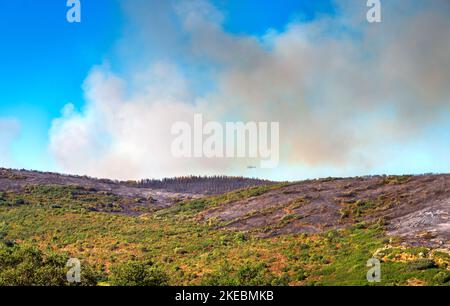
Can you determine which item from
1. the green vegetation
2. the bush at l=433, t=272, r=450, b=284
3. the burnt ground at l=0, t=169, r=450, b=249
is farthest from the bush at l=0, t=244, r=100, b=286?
the burnt ground at l=0, t=169, r=450, b=249

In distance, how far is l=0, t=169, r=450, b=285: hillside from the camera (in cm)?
4375

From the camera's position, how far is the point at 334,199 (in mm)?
79125

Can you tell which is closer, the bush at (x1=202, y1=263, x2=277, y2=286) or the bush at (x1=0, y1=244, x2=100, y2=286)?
the bush at (x1=0, y1=244, x2=100, y2=286)

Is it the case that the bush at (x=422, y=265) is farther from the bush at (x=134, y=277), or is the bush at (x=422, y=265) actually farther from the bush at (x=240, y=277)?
the bush at (x=134, y=277)

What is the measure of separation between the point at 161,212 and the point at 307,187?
28180mm

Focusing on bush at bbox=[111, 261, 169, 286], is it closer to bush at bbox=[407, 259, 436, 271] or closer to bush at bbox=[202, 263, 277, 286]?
bush at bbox=[202, 263, 277, 286]

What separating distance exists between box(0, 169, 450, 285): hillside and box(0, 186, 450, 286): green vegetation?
15 centimetres

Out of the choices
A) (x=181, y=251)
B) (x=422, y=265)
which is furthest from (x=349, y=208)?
(x=422, y=265)

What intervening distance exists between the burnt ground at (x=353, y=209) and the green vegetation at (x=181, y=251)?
1.80m

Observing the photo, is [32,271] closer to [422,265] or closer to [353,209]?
[422,265]

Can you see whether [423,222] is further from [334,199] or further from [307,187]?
[307,187]

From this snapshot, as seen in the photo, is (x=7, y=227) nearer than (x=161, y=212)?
Yes

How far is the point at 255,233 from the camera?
69.8m
